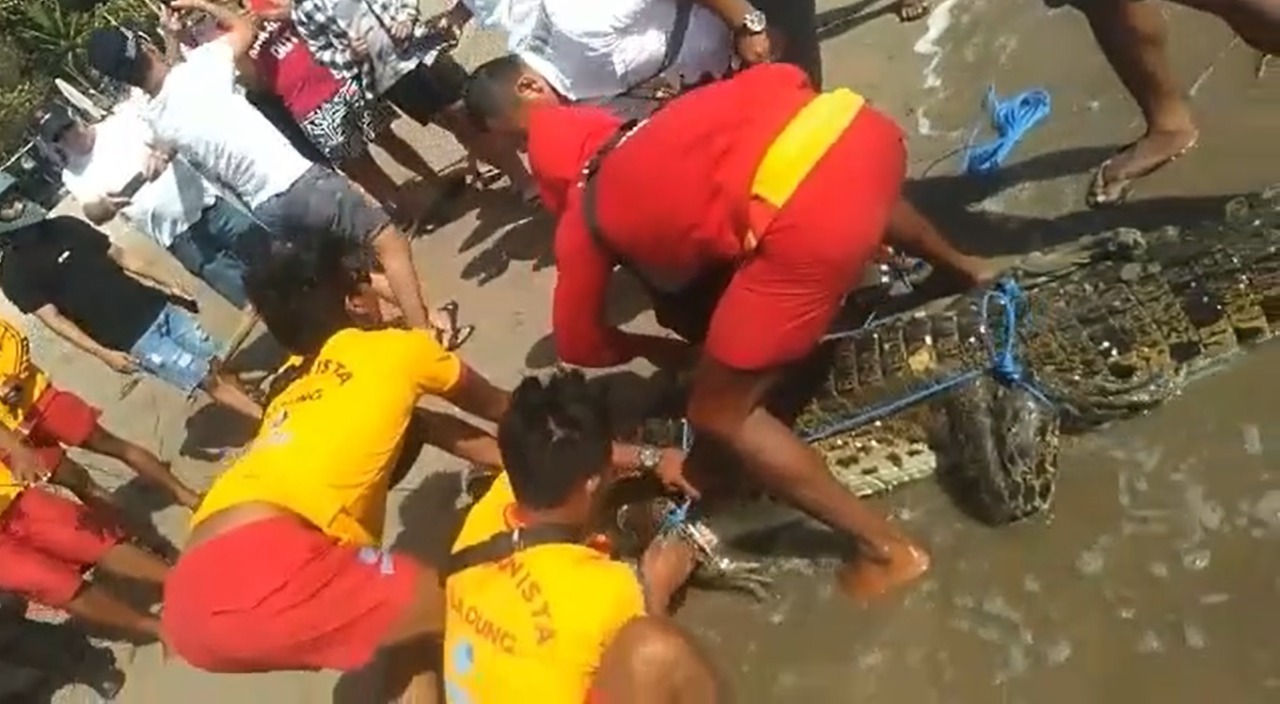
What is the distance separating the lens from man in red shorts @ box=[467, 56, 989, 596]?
3.18m

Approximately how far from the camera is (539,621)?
297 cm

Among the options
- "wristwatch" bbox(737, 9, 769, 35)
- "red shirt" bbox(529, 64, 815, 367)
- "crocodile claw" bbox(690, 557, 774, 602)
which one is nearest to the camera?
"red shirt" bbox(529, 64, 815, 367)

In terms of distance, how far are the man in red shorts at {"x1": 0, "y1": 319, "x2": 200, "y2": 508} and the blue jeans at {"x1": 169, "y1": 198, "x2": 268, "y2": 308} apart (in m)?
0.90

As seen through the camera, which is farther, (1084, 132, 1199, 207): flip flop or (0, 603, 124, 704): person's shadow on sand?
(0, 603, 124, 704): person's shadow on sand

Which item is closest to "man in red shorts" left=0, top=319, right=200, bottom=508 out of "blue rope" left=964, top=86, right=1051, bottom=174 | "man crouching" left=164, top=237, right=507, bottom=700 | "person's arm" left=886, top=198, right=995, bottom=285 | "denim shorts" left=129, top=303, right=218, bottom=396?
"denim shorts" left=129, top=303, right=218, bottom=396

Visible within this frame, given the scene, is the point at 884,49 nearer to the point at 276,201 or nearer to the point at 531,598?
the point at 276,201

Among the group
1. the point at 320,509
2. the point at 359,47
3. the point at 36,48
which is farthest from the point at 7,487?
the point at 36,48

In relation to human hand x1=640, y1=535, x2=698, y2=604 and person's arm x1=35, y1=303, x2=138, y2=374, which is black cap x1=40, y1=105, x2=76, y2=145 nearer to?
person's arm x1=35, y1=303, x2=138, y2=374

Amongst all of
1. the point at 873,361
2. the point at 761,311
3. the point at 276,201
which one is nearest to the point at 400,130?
the point at 276,201

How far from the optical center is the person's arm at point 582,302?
3.46 meters

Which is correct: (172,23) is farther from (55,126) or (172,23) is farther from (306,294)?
(306,294)

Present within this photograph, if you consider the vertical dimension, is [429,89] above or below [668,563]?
above

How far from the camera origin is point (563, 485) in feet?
10.4

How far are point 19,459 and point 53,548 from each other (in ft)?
0.98
